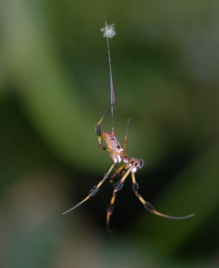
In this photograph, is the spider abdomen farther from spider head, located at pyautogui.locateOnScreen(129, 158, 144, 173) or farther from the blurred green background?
the blurred green background

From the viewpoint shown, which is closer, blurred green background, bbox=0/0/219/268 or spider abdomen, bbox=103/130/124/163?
spider abdomen, bbox=103/130/124/163

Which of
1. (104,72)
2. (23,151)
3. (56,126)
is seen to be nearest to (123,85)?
(104,72)

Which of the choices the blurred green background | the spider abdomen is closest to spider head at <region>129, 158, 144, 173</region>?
the spider abdomen

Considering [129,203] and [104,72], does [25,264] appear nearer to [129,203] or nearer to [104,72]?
[129,203]

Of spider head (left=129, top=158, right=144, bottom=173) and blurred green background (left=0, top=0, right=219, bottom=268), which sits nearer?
spider head (left=129, top=158, right=144, bottom=173)

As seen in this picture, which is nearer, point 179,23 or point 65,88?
point 65,88

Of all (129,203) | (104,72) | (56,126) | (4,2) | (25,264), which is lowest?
(25,264)

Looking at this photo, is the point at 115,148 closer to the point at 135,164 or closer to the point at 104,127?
the point at 135,164

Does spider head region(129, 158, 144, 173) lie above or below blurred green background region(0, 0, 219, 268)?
below

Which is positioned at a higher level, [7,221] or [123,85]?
[123,85]
